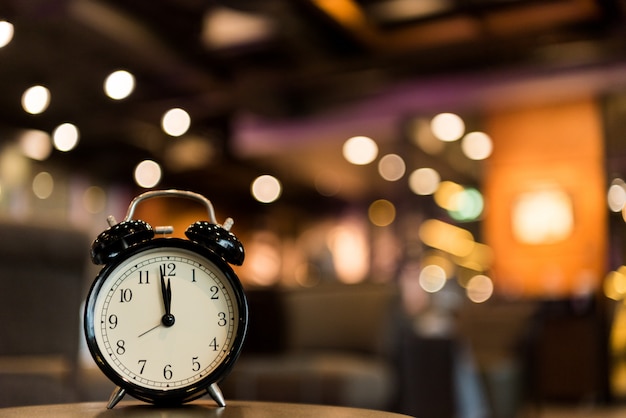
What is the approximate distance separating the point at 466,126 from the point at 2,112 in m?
5.21

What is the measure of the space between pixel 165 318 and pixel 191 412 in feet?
0.51

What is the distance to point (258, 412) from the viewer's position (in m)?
1.08

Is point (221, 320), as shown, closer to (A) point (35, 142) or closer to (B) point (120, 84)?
(B) point (120, 84)

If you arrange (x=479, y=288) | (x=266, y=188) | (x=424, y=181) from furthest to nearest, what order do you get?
(x=266, y=188), (x=479, y=288), (x=424, y=181)

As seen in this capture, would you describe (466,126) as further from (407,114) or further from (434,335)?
(434,335)

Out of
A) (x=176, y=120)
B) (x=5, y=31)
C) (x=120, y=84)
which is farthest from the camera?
(x=176, y=120)

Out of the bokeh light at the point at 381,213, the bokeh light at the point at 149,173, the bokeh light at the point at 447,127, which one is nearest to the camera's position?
the bokeh light at the point at 447,127

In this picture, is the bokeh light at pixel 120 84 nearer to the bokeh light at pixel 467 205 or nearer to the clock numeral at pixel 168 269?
the bokeh light at pixel 467 205

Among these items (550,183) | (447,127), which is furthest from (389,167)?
(550,183)

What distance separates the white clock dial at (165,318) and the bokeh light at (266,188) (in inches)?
407

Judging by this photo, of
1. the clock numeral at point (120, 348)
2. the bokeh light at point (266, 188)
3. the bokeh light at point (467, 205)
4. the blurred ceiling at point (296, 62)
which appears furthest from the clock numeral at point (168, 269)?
the bokeh light at point (266, 188)

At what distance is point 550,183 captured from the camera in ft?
26.3

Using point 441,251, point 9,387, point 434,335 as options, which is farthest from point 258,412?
point 441,251

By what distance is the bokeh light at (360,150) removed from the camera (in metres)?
8.99
